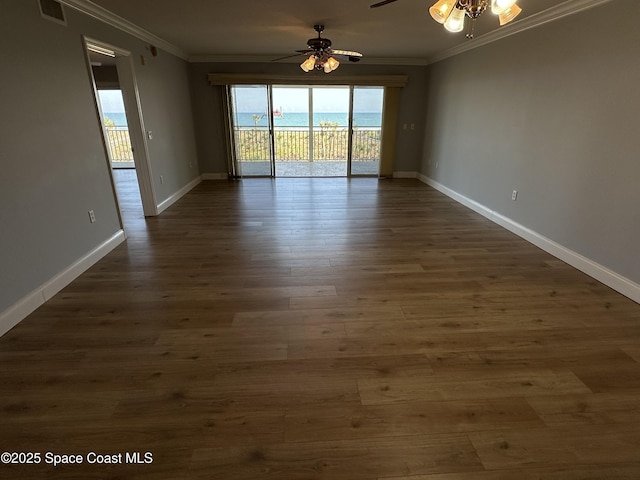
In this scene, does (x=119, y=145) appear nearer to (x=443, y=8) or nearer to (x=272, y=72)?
(x=272, y=72)

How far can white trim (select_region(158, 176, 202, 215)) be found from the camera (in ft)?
15.9

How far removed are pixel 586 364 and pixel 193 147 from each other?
6.61 m

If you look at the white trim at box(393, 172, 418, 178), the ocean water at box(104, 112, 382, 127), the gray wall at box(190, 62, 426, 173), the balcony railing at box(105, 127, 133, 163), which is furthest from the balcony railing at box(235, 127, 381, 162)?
the balcony railing at box(105, 127, 133, 163)

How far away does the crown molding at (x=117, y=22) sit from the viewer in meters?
2.98

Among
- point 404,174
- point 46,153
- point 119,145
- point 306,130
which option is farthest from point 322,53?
point 119,145

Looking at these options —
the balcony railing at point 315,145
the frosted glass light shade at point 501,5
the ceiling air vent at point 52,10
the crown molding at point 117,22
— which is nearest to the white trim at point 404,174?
the balcony railing at point 315,145

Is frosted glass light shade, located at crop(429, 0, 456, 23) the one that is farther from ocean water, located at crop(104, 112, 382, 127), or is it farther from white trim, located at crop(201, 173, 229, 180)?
white trim, located at crop(201, 173, 229, 180)

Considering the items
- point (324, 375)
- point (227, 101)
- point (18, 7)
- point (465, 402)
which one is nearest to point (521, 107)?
point (465, 402)

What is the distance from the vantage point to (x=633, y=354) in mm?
1942

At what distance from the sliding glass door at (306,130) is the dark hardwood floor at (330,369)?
4219 millimetres

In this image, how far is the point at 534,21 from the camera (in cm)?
345

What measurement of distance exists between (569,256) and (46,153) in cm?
468

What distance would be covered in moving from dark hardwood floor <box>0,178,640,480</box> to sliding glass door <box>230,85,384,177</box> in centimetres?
422

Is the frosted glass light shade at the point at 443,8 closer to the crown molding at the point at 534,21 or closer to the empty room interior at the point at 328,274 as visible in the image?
the empty room interior at the point at 328,274
